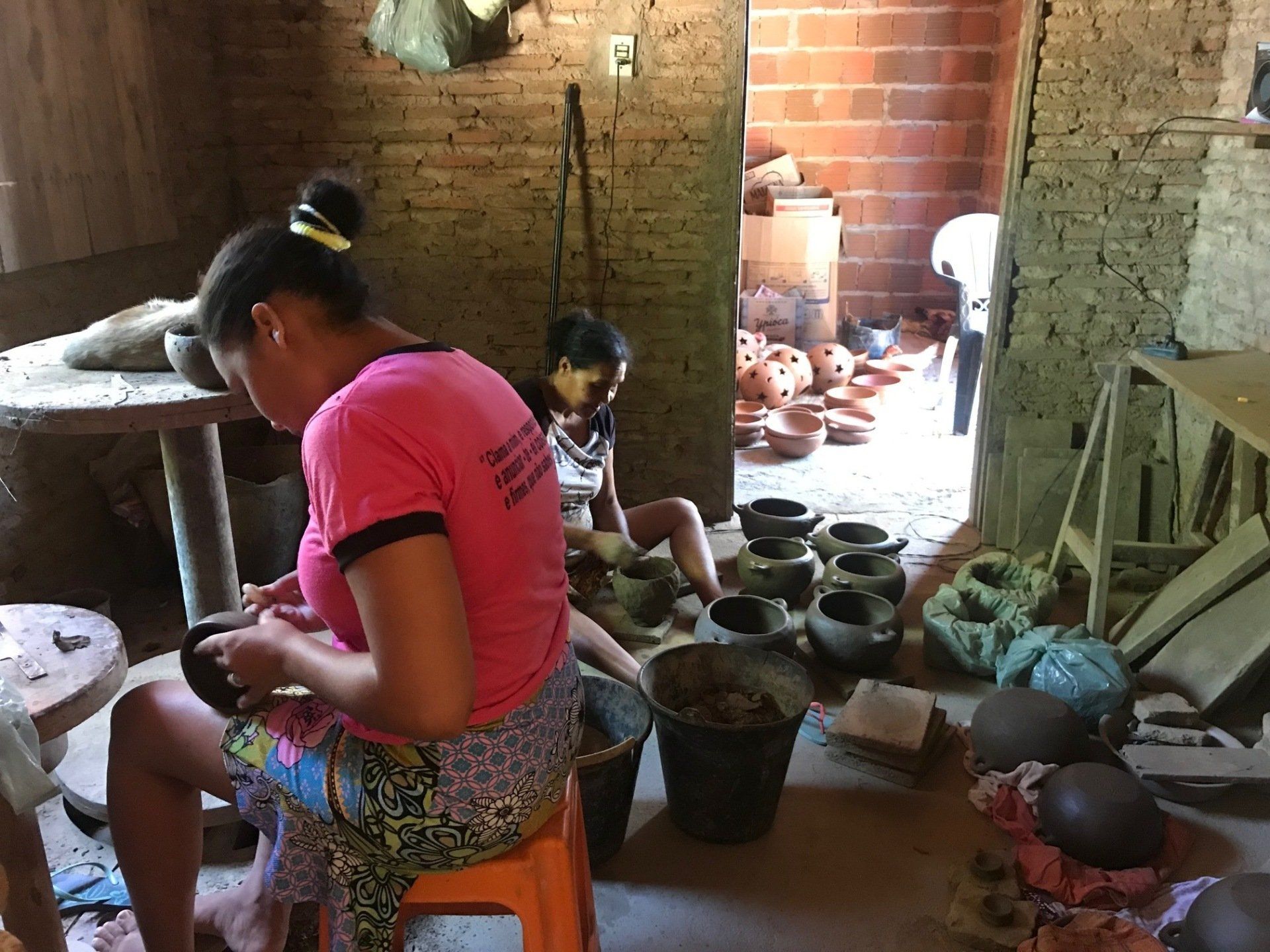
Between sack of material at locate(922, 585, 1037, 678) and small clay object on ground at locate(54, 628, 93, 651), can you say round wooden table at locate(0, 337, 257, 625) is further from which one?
sack of material at locate(922, 585, 1037, 678)

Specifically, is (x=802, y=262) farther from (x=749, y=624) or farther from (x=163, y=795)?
(x=163, y=795)

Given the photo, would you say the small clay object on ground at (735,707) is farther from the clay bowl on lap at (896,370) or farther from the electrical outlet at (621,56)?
the clay bowl on lap at (896,370)

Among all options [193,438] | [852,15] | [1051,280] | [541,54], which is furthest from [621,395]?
[852,15]

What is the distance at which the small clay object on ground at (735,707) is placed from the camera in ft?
7.75

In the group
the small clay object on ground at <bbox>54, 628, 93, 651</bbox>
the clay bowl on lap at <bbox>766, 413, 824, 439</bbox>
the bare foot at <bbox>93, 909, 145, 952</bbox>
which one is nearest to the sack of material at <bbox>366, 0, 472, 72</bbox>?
the clay bowl on lap at <bbox>766, 413, 824, 439</bbox>

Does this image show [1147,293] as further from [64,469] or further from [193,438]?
[64,469]

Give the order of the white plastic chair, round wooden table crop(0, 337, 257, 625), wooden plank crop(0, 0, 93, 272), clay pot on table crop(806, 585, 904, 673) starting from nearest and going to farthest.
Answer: round wooden table crop(0, 337, 257, 625), wooden plank crop(0, 0, 93, 272), clay pot on table crop(806, 585, 904, 673), the white plastic chair

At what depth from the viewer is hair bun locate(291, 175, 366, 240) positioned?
1.35 meters

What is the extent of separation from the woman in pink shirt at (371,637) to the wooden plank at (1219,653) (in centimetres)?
210

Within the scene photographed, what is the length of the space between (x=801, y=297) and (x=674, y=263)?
9.34 ft

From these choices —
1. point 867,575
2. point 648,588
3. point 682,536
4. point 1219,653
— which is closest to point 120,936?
point 648,588

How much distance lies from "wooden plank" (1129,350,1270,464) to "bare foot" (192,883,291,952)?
87.7 inches

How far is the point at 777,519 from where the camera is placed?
3.56 metres

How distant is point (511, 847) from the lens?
4.57ft
